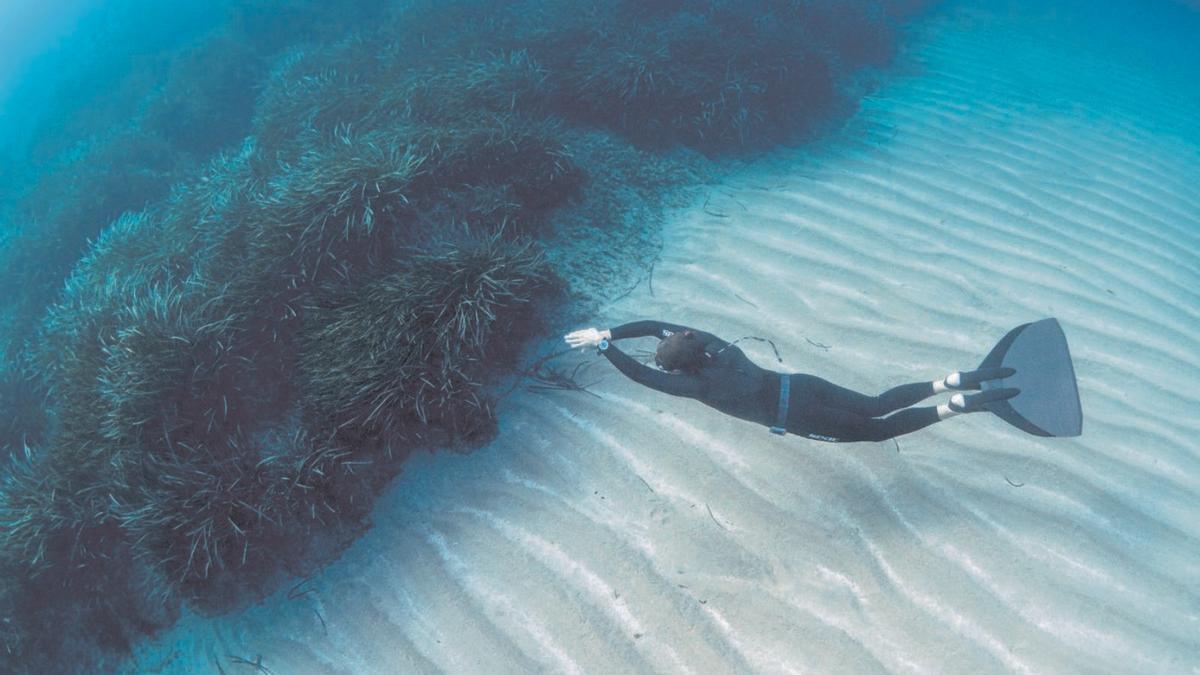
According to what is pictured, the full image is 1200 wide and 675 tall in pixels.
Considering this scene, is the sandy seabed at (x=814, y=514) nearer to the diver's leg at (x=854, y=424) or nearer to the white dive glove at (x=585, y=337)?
the diver's leg at (x=854, y=424)

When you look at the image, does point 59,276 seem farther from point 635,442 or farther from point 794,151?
point 794,151

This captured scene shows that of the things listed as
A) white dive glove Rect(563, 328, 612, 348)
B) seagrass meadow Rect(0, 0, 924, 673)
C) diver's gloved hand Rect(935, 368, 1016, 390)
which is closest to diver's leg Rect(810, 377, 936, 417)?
diver's gloved hand Rect(935, 368, 1016, 390)

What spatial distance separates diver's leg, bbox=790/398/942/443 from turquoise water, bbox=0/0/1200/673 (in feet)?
0.72

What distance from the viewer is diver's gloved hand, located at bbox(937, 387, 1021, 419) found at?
301 centimetres

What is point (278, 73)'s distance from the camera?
351 inches

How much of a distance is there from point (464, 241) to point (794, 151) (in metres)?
4.01

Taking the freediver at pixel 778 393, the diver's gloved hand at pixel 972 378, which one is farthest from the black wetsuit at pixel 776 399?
the diver's gloved hand at pixel 972 378

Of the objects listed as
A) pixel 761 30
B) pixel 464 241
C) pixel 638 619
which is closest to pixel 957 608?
pixel 638 619

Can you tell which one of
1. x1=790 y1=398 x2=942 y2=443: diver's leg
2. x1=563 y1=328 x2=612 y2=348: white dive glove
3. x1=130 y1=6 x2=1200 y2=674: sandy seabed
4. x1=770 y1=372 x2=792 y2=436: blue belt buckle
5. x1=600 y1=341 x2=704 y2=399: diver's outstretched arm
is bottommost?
x1=130 y1=6 x2=1200 y2=674: sandy seabed

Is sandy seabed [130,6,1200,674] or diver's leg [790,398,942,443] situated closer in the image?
sandy seabed [130,6,1200,674]

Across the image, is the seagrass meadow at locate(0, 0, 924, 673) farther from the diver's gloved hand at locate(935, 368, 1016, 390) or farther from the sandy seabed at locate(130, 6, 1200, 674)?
the diver's gloved hand at locate(935, 368, 1016, 390)

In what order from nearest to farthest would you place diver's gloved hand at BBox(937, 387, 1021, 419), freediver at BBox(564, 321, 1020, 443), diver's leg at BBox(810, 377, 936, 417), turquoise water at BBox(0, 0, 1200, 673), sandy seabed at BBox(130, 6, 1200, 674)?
1. sandy seabed at BBox(130, 6, 1200, 674)
2. turquoise water at BBox(0, 0, 1200, 673)
3. diver's gloved hand at BBox(937, 387, 1021, 419)
4. freediver at BBox(564, 321, 1020, 443)
5. diver's leg at BBox(810, 377, 936, 417)

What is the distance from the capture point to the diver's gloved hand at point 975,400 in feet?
9.86

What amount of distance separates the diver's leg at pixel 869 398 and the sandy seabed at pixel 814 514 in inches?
10.8
